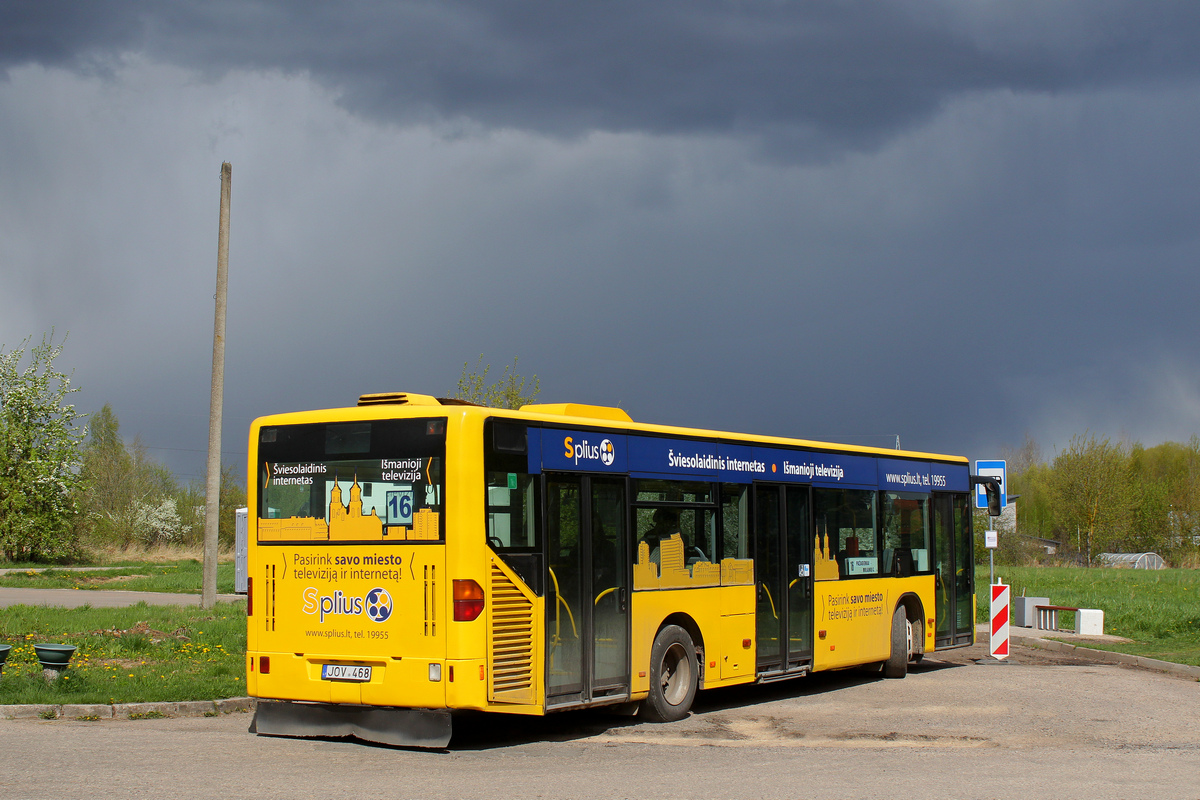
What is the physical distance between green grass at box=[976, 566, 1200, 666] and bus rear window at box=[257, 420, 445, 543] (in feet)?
47.3

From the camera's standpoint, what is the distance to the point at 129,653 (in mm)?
15492

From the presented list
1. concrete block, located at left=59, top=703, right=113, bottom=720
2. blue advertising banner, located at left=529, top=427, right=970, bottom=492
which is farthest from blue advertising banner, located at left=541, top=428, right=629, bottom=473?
concrete block, located at left=59, top=703, right=113, bottom=720

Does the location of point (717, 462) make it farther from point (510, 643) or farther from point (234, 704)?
point (234, 704)

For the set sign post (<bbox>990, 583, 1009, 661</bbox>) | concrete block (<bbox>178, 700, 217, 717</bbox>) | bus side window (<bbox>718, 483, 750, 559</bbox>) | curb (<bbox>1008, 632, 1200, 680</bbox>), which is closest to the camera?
concrete block (<bbox>178, 700, 217, 717</bbox>)

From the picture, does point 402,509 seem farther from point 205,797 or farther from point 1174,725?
point 1174,725

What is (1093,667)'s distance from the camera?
18.2 meters

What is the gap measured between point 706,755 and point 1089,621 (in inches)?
650

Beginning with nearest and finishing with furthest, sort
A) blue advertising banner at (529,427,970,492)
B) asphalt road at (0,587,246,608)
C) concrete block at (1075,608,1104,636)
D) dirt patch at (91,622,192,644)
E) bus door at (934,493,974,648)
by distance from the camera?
blue advertising banner at (529,427,970,492) < dirt patch at (91,622,192,644) < bus door at (934,493,974,648) < concrete block at (1075,608,1104,636) < asphalt road at (0,587,246,608)

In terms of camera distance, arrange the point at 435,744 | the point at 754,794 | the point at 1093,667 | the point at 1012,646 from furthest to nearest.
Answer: the point at 1012,646, the point at 1093,667, the point at 435,744, the point at 754,794

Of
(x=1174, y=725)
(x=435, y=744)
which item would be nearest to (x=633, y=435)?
(x=435, y=744)

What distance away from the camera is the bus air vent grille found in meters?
9.61

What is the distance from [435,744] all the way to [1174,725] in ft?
24.9

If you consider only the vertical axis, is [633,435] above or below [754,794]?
A: above

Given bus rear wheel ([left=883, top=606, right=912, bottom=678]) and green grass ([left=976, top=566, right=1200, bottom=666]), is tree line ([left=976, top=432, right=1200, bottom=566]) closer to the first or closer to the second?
green grass ([left=976, top=566, right=1200, bottom=666])
